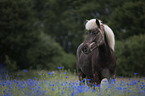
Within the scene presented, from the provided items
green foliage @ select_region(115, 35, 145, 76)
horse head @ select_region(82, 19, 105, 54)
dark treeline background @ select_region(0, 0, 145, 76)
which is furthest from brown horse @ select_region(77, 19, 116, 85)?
dark treeline background @ select_region(0, 0, 145, 76)

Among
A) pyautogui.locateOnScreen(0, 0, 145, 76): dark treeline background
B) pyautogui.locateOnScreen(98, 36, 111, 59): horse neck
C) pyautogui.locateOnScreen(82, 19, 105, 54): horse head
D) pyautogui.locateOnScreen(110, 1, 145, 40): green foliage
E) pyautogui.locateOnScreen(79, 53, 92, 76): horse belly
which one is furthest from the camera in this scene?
pyautogui.locateOnScreen(110, 1, 145, 40): green foliage

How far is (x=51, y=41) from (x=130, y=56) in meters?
12.2

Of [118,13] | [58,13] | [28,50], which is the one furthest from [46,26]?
[118,13]

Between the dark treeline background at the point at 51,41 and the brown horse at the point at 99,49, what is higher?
the dark treeline background at the point at 51,41

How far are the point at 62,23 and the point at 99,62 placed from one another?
84.1 ft

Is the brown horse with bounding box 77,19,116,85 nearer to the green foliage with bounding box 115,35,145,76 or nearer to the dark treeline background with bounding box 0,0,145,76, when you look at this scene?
the green foliage with bounding box 115,35,145,76

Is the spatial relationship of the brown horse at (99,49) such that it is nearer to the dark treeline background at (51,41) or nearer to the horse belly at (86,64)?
the horse belly at (86,64)

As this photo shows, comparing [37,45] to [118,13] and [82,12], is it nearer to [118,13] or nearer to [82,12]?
[82,12]

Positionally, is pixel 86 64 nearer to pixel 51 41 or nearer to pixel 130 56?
pixel 130 56

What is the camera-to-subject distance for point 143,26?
79.4 feet

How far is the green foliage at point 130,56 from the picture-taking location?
18016mm

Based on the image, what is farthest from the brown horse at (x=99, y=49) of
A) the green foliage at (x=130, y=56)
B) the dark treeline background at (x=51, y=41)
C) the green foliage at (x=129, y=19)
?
the green foliage at (x=129, y=19)

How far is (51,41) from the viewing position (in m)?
27.6

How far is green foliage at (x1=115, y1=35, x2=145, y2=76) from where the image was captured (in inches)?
709
